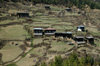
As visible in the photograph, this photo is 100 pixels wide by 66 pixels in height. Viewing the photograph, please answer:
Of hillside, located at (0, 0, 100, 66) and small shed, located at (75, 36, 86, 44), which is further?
small shed, located at (75, 36, 86, 44)

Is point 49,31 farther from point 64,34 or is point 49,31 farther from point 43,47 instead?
point 43,47

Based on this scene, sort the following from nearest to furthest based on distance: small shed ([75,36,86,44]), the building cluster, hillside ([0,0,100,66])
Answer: hillside ([0,0,100,66]) < small shed ([75,36,86,44]) < the building cluster

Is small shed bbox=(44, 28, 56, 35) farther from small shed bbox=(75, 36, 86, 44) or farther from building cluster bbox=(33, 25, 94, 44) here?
small shed bbox=(75, 36, 86, 44)

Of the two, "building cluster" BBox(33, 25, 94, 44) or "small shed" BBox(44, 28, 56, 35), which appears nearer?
"building cluster" BBox(33, 25, 94, 44)

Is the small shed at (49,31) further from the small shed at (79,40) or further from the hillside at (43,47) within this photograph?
the small shed at (79,40)

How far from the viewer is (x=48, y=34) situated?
47844mm

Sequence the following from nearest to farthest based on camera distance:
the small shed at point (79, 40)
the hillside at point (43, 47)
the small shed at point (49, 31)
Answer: the hillside at point (43, 47), the small shed at point (79, 40), the small shed at point (49, 31)

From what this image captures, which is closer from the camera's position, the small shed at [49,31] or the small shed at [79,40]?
the small shed at [79,40]

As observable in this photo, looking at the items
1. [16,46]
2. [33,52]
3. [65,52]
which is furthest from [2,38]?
[65,52]

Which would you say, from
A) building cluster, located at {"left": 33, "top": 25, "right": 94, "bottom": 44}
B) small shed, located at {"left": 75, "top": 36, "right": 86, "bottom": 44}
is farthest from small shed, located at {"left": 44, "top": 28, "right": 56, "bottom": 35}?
small shed, located at {"left": 75, "top": 36, "right": 86, "bottom": 44}

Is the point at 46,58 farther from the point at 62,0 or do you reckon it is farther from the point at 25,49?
the point at 62,0

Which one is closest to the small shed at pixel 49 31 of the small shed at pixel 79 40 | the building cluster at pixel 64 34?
the building cluster at pixel 64 34

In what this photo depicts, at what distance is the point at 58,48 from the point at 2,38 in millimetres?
17590

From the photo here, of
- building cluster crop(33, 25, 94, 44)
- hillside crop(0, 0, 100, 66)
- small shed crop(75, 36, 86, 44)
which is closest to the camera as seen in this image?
hillside crop(0, 0, 100, 66)
